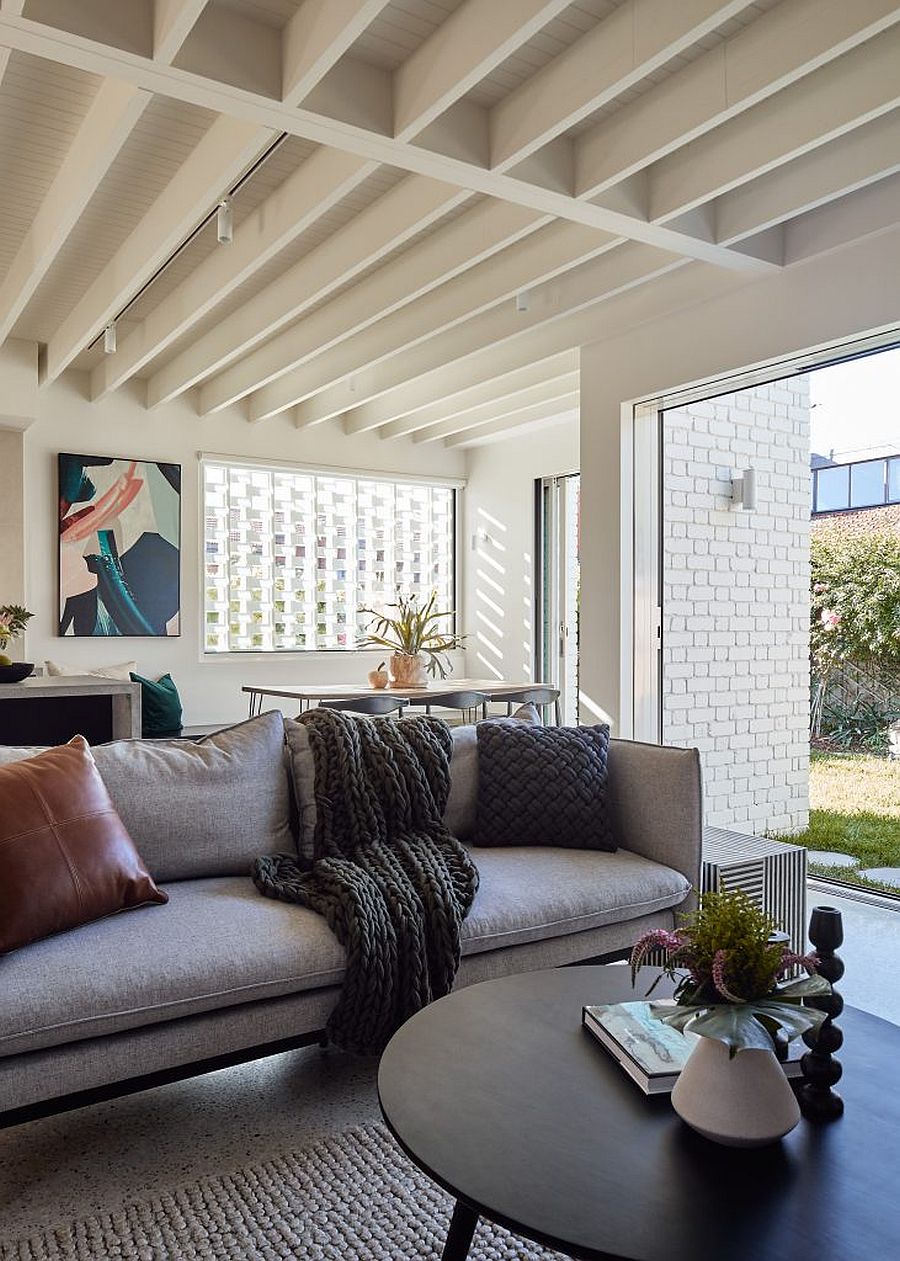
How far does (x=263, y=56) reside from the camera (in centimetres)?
282

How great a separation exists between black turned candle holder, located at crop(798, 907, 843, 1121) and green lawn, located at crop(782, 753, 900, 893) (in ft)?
9.46

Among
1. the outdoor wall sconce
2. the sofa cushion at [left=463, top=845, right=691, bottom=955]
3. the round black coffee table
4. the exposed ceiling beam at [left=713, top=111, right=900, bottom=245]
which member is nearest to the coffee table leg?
the round black coffee table

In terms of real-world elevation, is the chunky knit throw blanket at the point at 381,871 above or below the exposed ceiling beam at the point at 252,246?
below

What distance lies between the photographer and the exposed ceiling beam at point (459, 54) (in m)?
2.50

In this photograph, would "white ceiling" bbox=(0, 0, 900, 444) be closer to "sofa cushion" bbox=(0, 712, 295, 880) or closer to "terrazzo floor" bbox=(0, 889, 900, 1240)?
"sofa cushion" bbox=(0, 712, 295, 880)

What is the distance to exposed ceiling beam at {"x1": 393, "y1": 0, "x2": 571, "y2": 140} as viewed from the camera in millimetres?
2498

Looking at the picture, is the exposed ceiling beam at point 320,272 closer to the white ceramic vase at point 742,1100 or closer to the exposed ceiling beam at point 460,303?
the exposed ceiling beam at point 460,303

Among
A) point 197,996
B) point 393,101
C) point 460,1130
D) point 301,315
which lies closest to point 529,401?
point 301,315

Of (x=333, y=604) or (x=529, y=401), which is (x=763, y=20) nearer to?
(x=529, y=401)

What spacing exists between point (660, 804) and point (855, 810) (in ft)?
6.92

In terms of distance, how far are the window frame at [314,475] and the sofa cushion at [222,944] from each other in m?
4.94

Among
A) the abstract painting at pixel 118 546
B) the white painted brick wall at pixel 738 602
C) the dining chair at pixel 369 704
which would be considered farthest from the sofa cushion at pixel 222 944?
the abstract painting at pixel 118 546

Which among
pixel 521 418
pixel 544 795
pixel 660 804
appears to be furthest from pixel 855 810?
pixel 521 418

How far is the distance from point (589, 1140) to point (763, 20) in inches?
114
